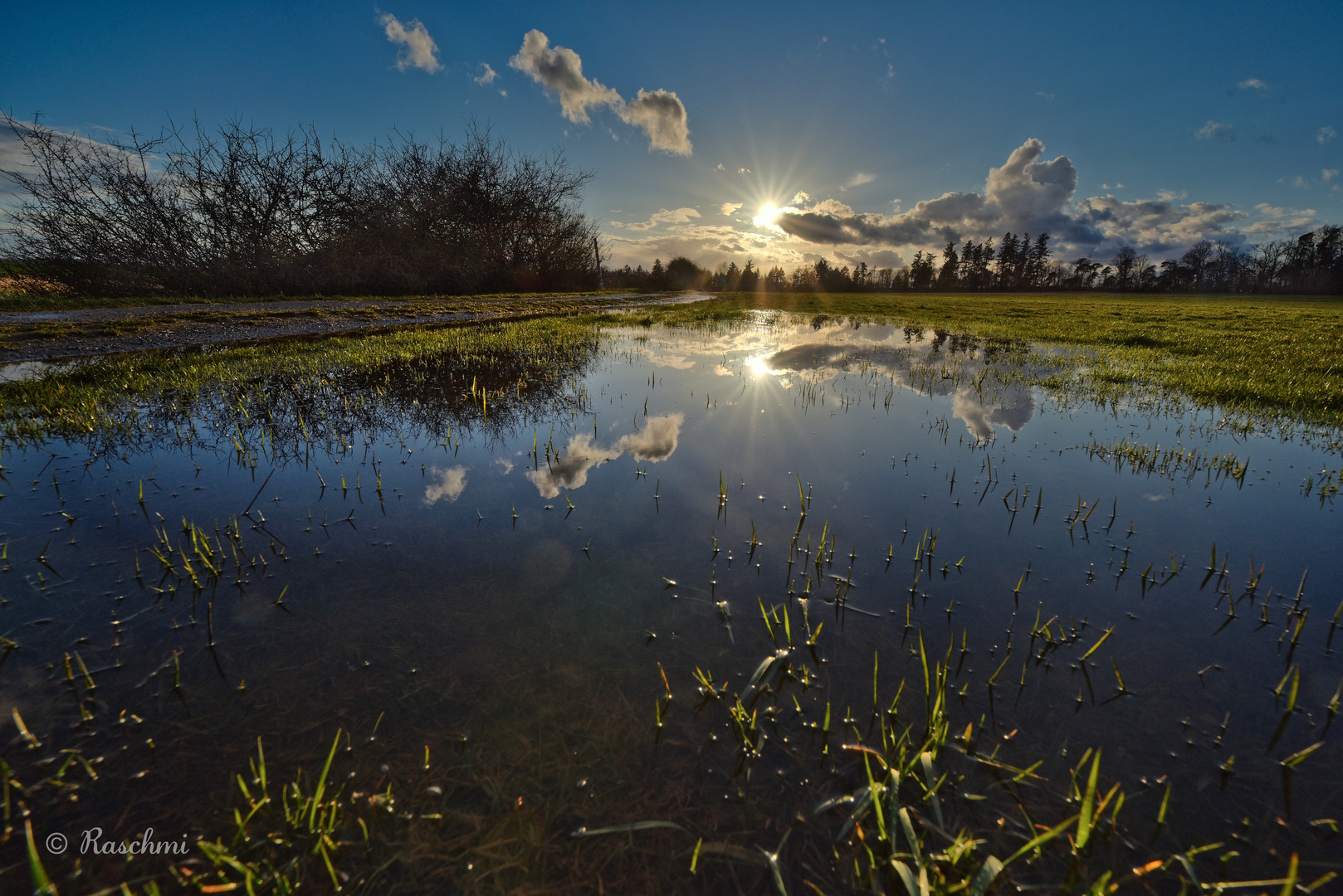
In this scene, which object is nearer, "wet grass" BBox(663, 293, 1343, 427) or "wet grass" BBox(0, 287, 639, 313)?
"wet grass" BBox(663, 293, 1343, 427)

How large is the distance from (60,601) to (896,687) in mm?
4574

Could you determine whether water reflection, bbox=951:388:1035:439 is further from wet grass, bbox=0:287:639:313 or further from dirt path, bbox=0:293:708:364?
wet grass, bbox=0:287:639:313

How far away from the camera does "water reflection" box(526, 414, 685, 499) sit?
185 inches

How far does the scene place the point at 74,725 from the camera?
201 centimetres

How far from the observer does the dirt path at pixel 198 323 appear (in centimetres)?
1024

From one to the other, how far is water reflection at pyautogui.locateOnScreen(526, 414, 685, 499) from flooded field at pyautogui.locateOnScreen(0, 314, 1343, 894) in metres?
0.06

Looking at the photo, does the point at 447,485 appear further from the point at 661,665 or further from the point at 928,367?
the point at 928,367

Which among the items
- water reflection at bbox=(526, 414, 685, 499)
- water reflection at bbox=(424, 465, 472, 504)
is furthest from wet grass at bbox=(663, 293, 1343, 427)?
water reflection at bbox=(424, 465, 472, 504)

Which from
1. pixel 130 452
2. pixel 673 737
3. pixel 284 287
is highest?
pixel 284 287

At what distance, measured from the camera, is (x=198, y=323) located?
43.9 feet

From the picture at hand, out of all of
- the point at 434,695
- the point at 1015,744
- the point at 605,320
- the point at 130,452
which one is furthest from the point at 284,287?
the point at 1015,744

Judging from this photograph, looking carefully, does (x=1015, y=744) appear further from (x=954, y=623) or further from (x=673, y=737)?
(x=673, y=737)

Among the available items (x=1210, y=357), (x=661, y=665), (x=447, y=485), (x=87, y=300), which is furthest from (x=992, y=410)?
(x=87, y=300)

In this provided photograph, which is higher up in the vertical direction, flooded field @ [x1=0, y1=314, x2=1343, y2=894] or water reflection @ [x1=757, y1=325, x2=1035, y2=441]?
water reflection @ [x1=757, y1=325, x2=1035, y2=441]
